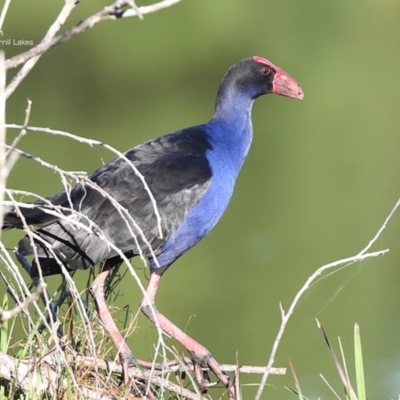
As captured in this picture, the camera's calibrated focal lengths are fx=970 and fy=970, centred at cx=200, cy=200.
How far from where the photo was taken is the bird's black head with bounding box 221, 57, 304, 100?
371cm

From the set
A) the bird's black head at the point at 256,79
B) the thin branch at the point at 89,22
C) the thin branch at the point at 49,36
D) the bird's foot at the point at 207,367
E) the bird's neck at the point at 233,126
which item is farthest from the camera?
the bird's black head at the point at 256,79

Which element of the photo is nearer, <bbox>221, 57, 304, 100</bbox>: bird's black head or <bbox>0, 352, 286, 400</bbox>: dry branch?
<bbox>0, 352, 286, 400</bbox>: dry branch

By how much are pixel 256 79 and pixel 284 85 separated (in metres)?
0.13

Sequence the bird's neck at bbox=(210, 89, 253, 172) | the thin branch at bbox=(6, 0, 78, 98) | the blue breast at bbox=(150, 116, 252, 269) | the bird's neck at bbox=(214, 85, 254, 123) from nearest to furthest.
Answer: the thin branch at bbox=(6, 0, 78, 98) → the blue breast at bbox=(150, 116, 252, 269) → the bird's neck at bbox=(210, 89, 253, 172) → the bird's neck at bbox=(214, 85, 254, 123)

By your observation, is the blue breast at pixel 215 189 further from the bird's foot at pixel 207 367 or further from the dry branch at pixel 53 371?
the dry branch at pixel 53 371

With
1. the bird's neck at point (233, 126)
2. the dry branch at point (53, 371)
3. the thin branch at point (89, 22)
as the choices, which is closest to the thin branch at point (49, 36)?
the thin branch at point (89, 22)

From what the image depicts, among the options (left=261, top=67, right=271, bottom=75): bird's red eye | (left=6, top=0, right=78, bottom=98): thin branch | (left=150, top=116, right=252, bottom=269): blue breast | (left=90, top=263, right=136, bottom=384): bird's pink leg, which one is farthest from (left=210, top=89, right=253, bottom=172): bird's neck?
(left=6, top=0, right=78, bottom=98): thin branch

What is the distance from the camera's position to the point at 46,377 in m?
2.23

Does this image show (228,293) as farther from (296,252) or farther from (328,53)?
(328,53)

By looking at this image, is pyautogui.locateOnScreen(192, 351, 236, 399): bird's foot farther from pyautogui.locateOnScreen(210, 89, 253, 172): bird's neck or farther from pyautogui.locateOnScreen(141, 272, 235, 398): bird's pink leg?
pyautogui.locateOnScreen(210, 89, 253, 172): bird's neck

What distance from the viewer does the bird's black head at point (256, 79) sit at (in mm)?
3705

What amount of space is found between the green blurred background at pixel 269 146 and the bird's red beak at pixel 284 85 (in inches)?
41.9

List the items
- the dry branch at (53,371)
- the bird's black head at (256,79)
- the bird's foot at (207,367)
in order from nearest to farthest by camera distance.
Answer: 1. the dry branch at (53,371)
2. the bird's foot at (207,367)
3. the bird's black head at (256,79)

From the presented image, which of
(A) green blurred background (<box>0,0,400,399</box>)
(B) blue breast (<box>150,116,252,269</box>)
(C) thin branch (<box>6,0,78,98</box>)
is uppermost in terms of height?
(C) thin branch (<box>6,0,78,98</box>)
